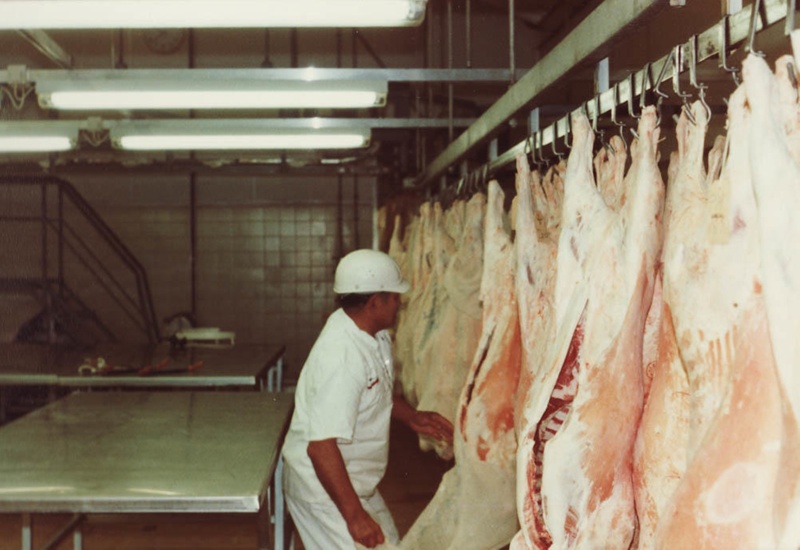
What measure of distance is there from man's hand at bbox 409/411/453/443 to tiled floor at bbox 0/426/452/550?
1873 mm

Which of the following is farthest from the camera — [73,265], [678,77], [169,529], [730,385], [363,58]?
[363,58]

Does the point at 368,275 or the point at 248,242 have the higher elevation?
the point at 248,242

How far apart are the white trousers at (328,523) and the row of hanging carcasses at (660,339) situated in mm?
885

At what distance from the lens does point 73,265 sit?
32.0ft

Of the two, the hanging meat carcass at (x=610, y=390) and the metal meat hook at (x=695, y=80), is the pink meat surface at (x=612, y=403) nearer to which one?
the hanging meat carcass at (x=610, y=390)

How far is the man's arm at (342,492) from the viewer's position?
10.7ft

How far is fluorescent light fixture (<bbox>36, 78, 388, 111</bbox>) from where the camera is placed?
377 centimetres

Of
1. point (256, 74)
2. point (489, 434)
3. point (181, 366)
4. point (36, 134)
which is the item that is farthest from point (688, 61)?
point (181, 366)

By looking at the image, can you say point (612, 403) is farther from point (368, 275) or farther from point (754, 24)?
point (368, 275)

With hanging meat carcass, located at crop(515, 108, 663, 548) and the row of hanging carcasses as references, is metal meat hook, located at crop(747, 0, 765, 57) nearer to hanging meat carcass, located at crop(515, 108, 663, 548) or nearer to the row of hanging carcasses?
the row of hanging carcasses

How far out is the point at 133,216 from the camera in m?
9.86

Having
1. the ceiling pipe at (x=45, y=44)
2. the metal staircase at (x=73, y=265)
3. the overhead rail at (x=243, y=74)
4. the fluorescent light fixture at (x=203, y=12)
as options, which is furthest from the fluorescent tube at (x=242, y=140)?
the metal staircase at (x=73, y=265)

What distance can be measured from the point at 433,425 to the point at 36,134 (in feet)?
9.21

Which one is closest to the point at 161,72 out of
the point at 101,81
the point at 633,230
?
the point at 101,81
